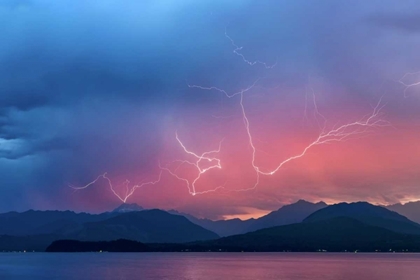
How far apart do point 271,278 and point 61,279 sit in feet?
144

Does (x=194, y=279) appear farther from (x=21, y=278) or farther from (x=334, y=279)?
(x=21, y=278)

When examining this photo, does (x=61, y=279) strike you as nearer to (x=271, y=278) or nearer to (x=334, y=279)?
(x=271, y=278)

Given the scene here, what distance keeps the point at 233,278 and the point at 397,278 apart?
112 ft

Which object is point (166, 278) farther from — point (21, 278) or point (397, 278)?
point (397, 278)

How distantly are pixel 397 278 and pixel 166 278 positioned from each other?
158 ft

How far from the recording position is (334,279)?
104 m

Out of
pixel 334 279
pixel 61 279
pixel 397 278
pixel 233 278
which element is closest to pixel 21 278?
pixel 61 279

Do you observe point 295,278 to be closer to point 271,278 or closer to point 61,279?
point 271,278

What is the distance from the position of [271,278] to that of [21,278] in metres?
52.0

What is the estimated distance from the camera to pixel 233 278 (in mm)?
108562

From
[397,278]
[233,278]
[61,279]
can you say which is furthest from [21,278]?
[397,278]

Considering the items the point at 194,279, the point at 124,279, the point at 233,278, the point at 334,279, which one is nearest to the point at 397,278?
the point at 334,279

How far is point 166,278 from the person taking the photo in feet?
357

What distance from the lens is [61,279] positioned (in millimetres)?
109688
